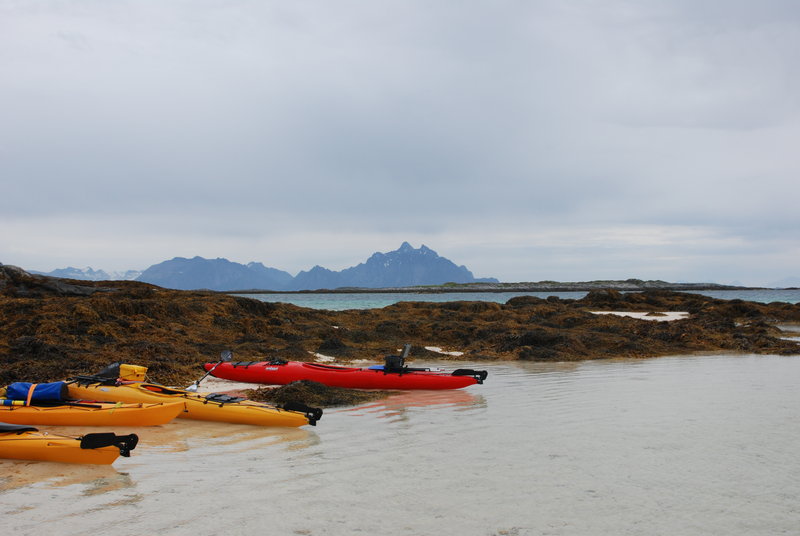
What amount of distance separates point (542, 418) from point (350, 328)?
56.4 feet

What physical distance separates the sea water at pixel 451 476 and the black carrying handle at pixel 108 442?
11.5 inches

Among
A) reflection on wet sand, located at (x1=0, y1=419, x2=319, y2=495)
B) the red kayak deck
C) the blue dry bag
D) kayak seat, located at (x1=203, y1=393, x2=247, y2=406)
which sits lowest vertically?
reflection on wet sand, located at (x1=0, y1=419, x2=319, y2=495)

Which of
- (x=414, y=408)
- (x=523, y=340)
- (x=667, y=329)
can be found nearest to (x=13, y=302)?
(x=414, y=408)

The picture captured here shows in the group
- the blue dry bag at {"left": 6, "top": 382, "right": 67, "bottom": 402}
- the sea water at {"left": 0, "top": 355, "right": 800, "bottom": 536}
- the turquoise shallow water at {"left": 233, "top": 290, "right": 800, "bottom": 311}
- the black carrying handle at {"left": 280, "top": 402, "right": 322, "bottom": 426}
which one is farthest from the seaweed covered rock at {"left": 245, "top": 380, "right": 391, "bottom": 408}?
the turquoise shallow water at {"left": 233, "top": 290, "right": 800, "bottom": 311}

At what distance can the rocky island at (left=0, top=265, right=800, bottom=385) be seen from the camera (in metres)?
15.4

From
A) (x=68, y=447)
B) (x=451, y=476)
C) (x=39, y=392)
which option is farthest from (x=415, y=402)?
(x=39, y=392)

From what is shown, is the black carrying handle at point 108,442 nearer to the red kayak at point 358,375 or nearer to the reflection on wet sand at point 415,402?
the reflection on wet sand at point 415,402

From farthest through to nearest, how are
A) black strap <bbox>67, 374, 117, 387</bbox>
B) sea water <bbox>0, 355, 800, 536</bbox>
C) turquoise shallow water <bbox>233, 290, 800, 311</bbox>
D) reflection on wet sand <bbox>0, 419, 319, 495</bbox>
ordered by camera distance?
turquoise shallow water <bbox>233, 290, 800, 311</bbox>
black strap <bbox>67, 374, 117, 387</bbox>
reflection on wet sand <bbox>0, 419, 319, 495</bbox>
sea water <bbox>0, 355, 800, 536</bbox>

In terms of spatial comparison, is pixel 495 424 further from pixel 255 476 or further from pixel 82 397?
pixel 82 397

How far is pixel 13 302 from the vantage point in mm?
20562

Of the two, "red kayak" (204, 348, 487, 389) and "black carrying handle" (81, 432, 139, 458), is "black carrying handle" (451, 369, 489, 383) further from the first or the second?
"black carrying handle" (81, 432, 139, 458)

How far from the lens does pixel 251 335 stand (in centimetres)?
2206

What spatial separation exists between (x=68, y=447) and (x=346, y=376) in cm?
732

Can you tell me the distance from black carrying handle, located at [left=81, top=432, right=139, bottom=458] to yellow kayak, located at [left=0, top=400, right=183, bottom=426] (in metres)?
2.09
